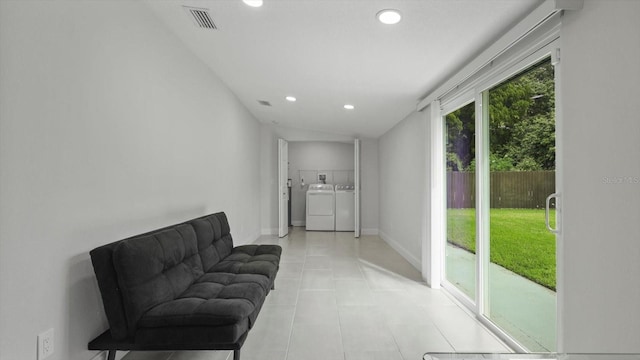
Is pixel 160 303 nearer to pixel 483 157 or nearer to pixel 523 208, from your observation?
pixel 523 208

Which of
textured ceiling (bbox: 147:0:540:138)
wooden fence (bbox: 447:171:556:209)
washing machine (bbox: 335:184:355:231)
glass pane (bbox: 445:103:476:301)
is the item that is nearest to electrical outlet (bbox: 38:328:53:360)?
textured ceiling (bbox: 147:0:540:138)

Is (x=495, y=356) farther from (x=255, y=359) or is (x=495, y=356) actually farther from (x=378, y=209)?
(x=378, y=209)

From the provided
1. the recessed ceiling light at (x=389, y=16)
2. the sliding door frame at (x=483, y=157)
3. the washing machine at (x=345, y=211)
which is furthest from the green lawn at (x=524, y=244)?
the washing machine at (x=345, y=211)

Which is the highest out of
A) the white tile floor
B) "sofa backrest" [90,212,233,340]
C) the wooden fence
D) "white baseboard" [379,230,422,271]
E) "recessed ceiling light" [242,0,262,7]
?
"recessed ceiling light" [242,0,262,7]

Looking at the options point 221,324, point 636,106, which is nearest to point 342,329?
point 221,324

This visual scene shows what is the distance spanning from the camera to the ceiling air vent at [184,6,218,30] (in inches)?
88.0

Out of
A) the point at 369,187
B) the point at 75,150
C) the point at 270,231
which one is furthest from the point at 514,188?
the point at 270,231

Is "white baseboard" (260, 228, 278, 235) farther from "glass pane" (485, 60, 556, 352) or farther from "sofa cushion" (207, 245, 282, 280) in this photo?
"glass pane" (485, 60, 556, 352)

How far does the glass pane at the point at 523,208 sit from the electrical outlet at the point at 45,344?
2853mm

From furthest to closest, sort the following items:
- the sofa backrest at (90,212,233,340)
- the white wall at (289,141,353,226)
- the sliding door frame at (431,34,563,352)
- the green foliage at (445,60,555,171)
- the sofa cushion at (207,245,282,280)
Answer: the white wall at (289,141,353,226), the sofa cushion at (207,245,282,280), the green foliage at (445,60,555,171), the sliding door frame at (431,34,563,352), the sofa backrest at (90,212,233,340)

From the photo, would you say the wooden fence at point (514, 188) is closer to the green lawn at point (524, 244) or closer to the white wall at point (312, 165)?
the green lawn at point (524, 244)

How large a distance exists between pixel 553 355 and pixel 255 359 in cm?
176

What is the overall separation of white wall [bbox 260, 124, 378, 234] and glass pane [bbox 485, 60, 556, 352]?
181 inches

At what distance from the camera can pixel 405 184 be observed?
4.97 m
